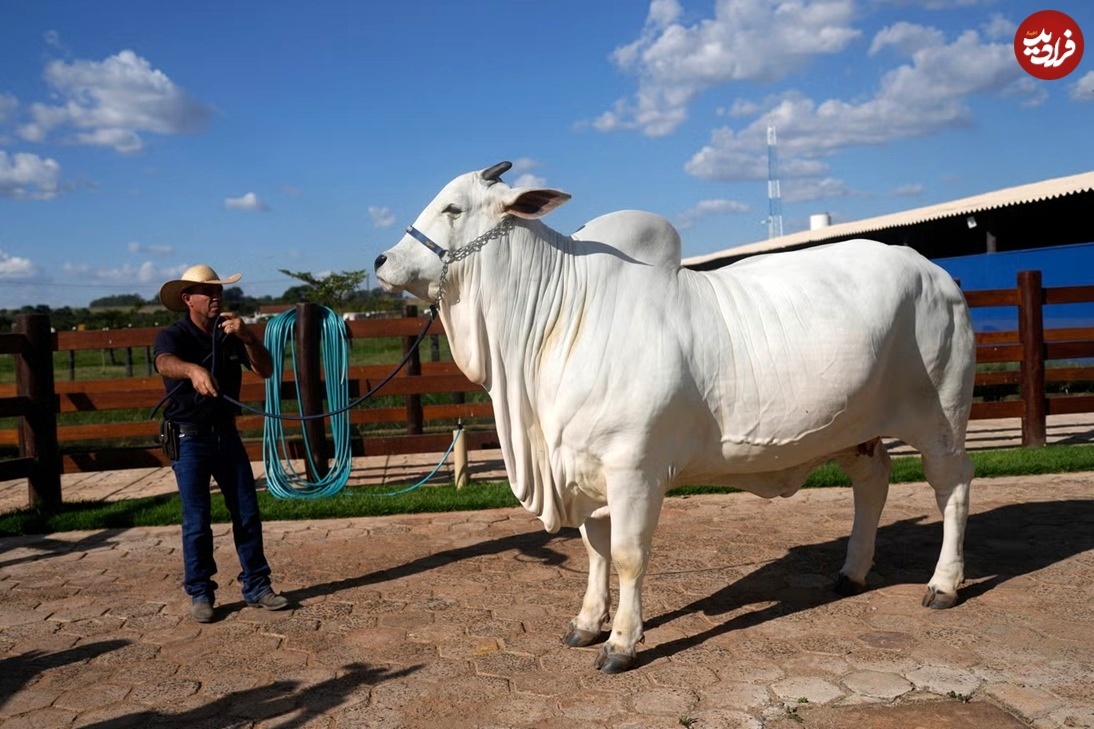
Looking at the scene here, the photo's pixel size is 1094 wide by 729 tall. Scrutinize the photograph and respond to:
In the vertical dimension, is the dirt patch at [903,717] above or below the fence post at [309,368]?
below

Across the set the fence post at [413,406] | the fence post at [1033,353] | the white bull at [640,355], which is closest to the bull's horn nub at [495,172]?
the white bull at [640,355]

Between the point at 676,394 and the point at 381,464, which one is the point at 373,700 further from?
the point at 381,464

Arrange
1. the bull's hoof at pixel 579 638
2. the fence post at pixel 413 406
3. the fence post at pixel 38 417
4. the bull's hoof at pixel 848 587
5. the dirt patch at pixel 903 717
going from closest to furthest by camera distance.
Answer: the dirt patch at pixel 903 717
the bull's hoof at pixel 579 638
the bull's hoof at pixel 848 587
the fence post at pixel 38 417
the fence post at pixel 413 406

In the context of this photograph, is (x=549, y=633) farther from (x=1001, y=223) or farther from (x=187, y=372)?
(x=1001, y=223)

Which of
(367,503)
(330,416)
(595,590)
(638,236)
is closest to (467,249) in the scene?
(638,236)

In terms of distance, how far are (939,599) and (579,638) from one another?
1.83m

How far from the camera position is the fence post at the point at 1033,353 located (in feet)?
29.6

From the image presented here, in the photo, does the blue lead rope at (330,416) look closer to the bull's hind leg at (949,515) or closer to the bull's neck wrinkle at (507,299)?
the bull's neck wrinkle at (507,299)

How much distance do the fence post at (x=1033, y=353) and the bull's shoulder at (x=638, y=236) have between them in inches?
238

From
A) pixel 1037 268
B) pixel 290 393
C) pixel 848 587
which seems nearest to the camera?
pixel 848 587

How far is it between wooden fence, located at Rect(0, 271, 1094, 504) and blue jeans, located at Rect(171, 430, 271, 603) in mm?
3106

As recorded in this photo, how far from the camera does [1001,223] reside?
66.4ft

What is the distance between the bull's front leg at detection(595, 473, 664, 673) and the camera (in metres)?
4.00

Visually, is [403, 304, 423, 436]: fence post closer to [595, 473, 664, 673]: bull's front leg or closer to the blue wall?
[595, 473, 664, 673]: bull's front leg
